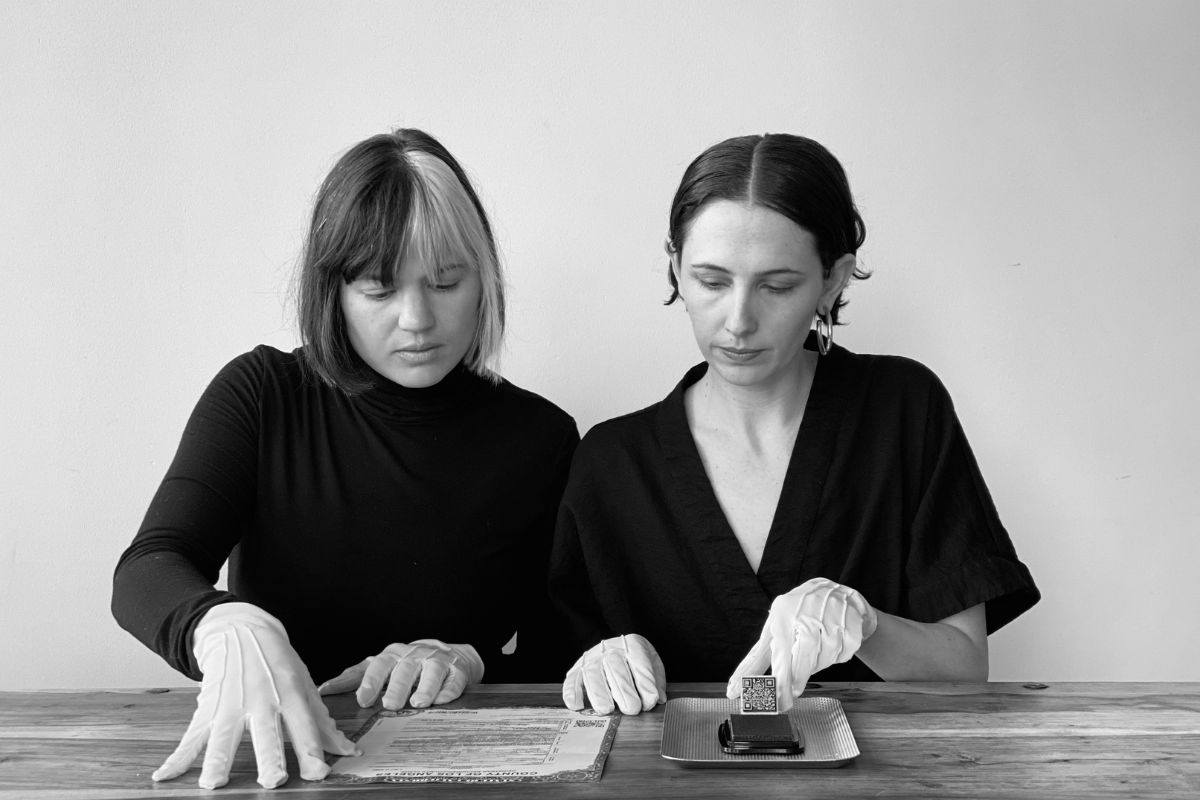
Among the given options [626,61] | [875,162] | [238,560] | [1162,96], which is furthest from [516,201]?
[1162,96]

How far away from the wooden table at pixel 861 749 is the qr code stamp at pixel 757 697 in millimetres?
96

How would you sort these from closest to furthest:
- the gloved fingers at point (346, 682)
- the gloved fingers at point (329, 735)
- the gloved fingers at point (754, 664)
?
the gloved fingers at point (329, 735), the gloved fingers at point (754, 664), the gloved fingers at point (346, 682)

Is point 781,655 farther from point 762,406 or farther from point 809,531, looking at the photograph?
point 762,406

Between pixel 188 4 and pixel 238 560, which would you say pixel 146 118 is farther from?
pixel 238 560

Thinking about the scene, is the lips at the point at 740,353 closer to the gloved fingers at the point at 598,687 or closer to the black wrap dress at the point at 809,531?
the black wrap dress at the point at 809,531

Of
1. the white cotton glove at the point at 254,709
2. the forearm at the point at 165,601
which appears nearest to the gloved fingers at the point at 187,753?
the white cotton glove at the point at 254,709

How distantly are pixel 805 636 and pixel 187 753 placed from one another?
65cm

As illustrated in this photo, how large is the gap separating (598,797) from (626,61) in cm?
131

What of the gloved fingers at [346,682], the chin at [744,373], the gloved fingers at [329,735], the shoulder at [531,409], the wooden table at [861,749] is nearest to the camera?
the wooden table at [861,749]

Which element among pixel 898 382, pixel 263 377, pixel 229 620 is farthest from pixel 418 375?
pixel 898 382

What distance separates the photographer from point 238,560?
1503 millimetres

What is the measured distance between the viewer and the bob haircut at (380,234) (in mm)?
1354

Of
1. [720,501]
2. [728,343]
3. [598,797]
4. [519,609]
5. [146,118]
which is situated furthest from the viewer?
[146,118]

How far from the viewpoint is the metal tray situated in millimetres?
953
